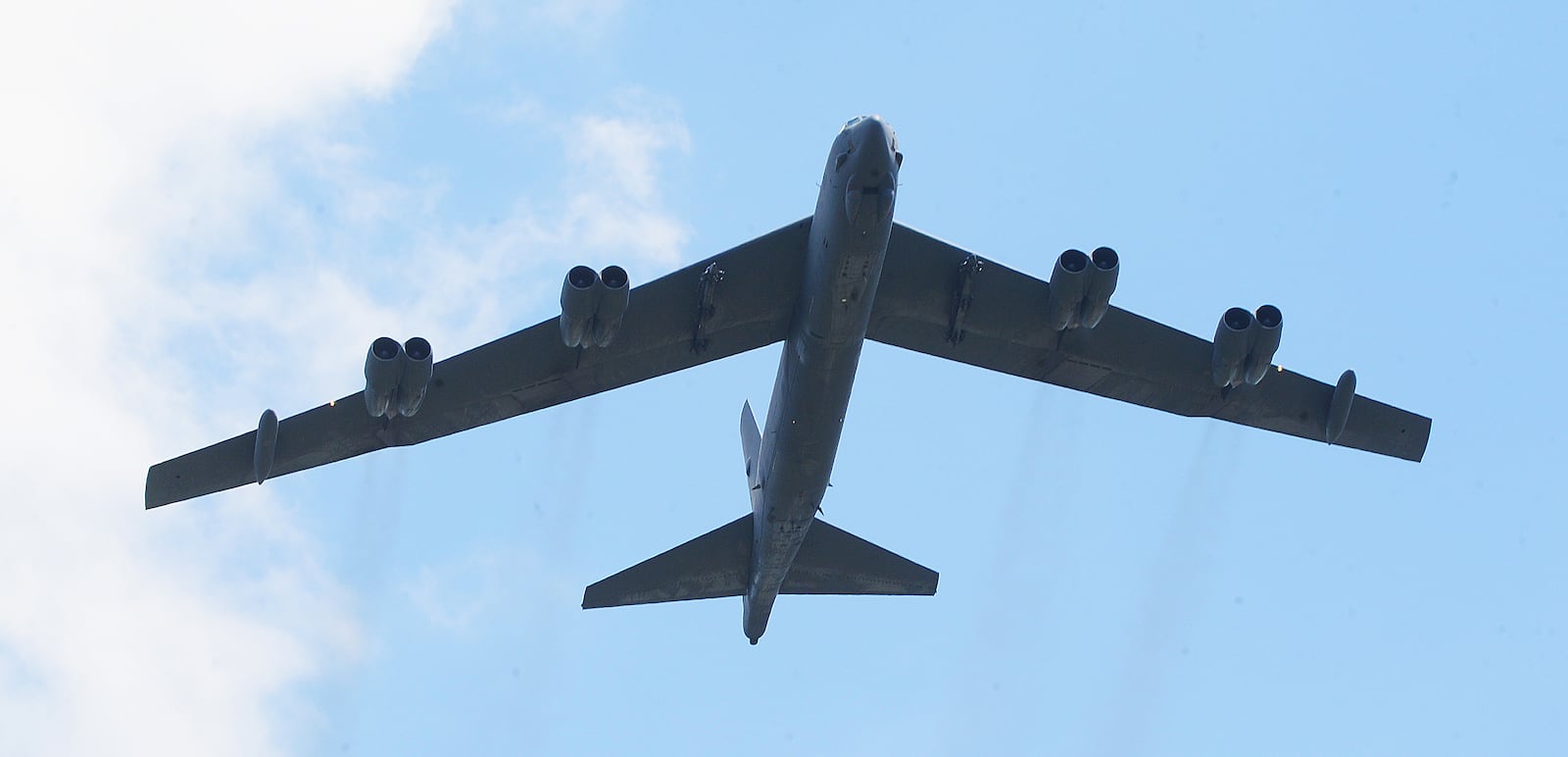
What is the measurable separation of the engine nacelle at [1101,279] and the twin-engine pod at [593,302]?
6.97 metres

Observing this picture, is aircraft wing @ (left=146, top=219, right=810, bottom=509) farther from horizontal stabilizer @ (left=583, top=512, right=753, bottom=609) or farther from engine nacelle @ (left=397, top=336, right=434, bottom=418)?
horizontal stabilizer @ (left=583, top=512, right=753, bottom=609)

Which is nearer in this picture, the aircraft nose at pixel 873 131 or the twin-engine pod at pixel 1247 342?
the aircraft nose at pixel 873 131

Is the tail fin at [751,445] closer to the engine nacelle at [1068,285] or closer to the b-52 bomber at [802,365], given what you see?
the b-52 bomber at [802,365]

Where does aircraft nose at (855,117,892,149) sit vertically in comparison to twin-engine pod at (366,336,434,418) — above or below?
above

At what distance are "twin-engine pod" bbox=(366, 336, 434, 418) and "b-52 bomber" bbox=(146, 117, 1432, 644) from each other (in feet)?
0.08

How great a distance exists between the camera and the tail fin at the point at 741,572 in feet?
90.5

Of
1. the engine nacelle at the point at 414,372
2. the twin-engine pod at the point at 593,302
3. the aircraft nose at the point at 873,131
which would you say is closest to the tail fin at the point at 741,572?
the engine nacelle at the point at 414,372

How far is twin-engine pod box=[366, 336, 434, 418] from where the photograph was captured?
22734 millimetres

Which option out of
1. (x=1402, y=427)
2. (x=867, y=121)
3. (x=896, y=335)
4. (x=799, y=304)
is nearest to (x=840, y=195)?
(x=867, y=121)

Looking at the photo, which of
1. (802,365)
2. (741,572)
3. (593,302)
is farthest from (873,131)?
(741,572)

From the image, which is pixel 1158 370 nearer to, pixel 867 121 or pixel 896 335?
pixel 896 335

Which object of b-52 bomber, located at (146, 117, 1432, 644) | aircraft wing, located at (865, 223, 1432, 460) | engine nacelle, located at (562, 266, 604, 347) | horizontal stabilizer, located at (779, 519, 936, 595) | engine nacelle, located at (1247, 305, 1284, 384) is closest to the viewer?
engine nacelle, located at (562, 266, 604, 347)

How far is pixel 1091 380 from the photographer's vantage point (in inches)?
1052

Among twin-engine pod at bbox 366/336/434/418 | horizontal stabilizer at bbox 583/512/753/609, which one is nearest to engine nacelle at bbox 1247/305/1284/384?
horizontal stabilizer at bbox 583/512/753/609
